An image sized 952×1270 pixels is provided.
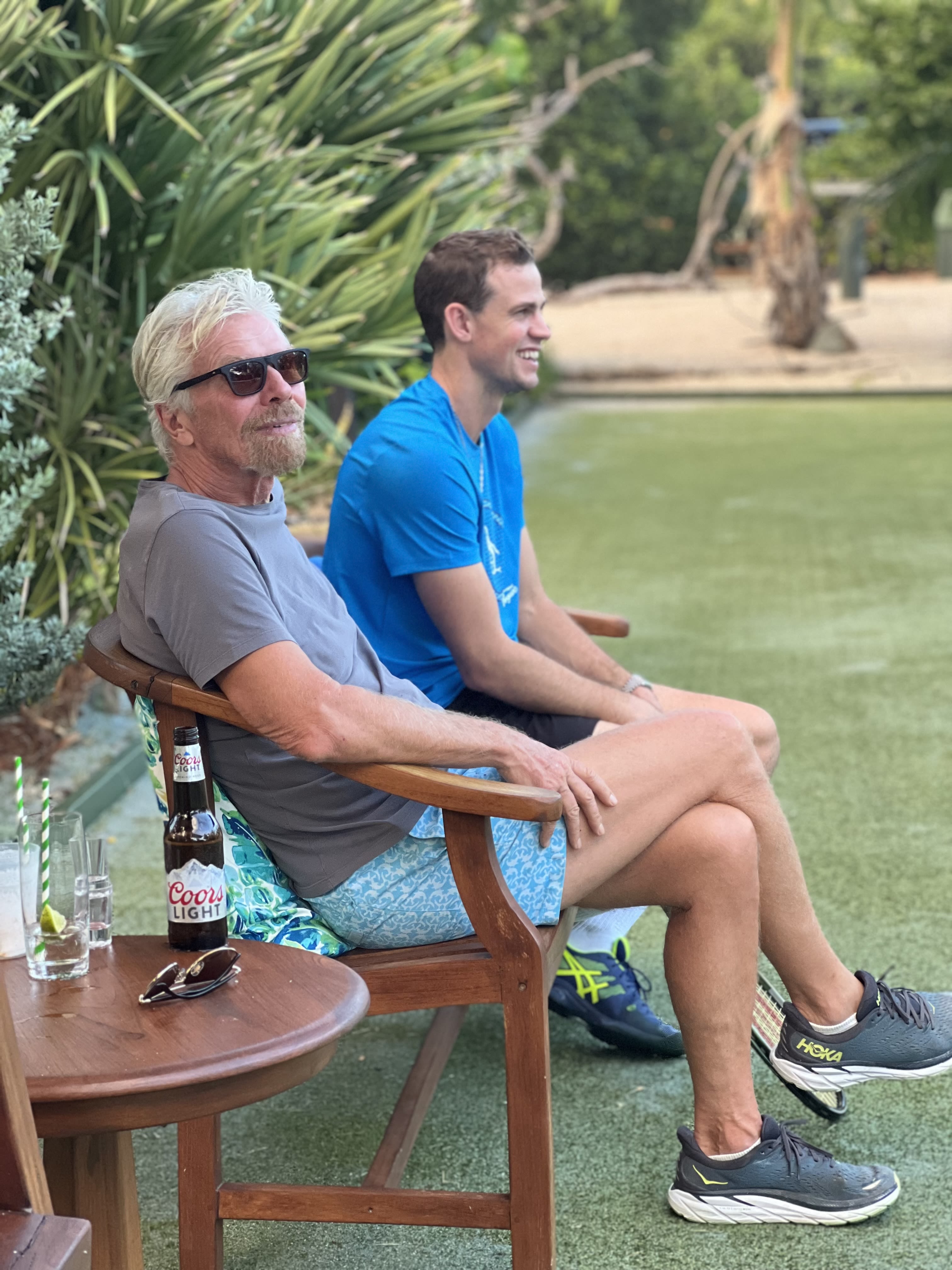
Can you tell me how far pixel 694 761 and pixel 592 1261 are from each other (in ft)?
2.45

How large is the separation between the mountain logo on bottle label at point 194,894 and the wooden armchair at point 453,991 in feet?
0.72

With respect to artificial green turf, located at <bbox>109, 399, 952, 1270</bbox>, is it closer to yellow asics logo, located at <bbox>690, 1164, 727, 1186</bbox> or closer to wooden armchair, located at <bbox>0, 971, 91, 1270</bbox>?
yellow asics logo, located at <bbox>690, 1164, 727, 1186</bbox>

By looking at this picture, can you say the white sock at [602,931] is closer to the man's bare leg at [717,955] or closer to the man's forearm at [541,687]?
the man's forearm at [541,687]

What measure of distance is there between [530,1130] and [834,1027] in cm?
68

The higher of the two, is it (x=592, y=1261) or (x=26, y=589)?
(x=26, y=589)

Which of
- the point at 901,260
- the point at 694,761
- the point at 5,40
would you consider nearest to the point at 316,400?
the point at 5,40

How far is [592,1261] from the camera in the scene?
2.31 meters

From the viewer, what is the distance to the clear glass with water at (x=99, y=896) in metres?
1.99

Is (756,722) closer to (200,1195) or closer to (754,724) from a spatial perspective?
(754,724)

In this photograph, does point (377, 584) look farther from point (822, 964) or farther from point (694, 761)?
point (822, 964)

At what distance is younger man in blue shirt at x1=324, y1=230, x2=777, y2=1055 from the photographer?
2.80 meters

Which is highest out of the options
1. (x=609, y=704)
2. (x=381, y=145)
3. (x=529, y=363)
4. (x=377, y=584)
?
(x=381, y=145)

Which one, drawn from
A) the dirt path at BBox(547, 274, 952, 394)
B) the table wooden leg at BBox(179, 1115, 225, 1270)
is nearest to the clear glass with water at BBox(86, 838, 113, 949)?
the table wooden leg at BBox(179, 1115, 225, 1270)

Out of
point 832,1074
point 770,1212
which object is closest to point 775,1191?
point 770,1212
